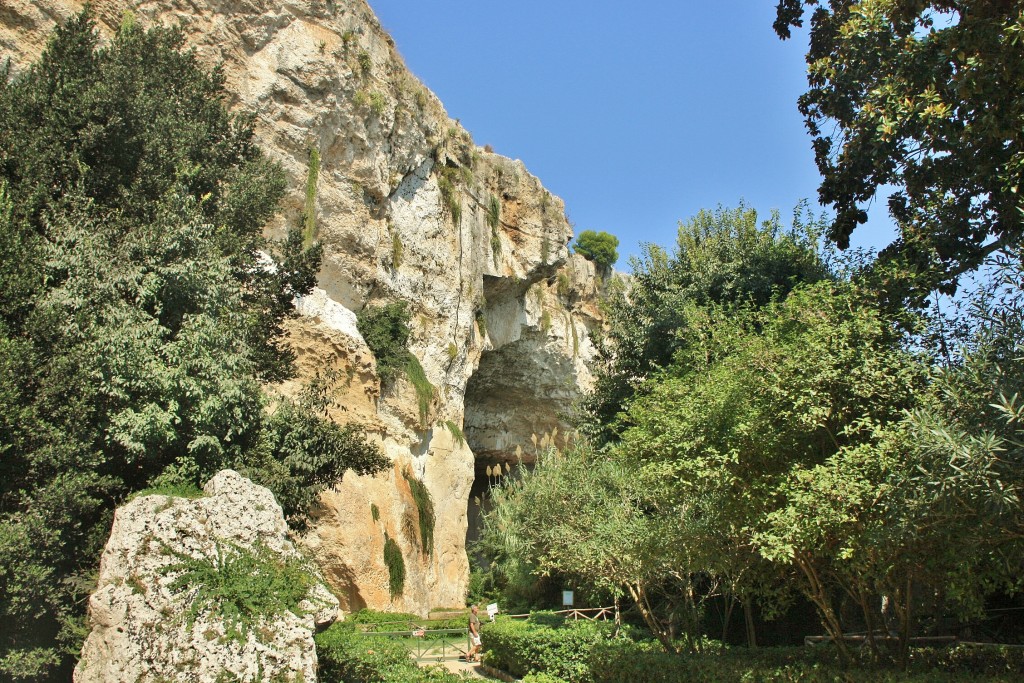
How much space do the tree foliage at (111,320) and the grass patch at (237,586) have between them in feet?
9.74

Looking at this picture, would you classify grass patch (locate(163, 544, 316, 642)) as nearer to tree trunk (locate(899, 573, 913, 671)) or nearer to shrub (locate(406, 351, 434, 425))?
tree trunk (locate(899, 573, 913, 671))

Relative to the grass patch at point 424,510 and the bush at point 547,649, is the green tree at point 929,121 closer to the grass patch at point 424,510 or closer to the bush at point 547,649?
the bush at point 547,649

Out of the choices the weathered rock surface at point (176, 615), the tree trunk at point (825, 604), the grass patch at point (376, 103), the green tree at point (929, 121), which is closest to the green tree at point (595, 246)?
the grass patch at point (376, 103)

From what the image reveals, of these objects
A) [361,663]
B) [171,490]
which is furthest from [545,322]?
[171,490]

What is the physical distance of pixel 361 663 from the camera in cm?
948

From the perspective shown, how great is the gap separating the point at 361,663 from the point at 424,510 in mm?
16974

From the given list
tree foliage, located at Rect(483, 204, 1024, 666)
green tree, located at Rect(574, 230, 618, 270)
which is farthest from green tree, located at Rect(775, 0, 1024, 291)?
green tree, located at Rect(574, 230, 618, 270)

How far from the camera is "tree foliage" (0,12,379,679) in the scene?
9391 mm

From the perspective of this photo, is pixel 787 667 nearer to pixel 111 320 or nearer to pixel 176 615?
pixel 176 615

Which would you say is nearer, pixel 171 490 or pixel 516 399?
pixel 171 490

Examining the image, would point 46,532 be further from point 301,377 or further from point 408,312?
point 408,312

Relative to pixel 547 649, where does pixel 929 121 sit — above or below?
above

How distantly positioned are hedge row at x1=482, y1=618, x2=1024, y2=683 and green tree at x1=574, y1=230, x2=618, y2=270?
2972cm

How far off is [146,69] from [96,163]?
3041mm
